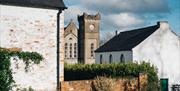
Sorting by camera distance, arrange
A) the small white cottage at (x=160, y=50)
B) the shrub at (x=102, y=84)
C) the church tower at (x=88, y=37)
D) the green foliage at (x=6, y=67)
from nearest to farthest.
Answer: the green foliage at (x=6, y=67) → the shrub at (x=102, y=84) → the small white cottage at (x=160, y=50) → the church tower at (x=88, y=37)

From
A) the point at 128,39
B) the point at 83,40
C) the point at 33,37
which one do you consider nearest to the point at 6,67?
the point at 33,37

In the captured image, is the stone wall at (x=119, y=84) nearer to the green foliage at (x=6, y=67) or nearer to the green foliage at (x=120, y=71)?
the green foliage at (x=120, y=71)

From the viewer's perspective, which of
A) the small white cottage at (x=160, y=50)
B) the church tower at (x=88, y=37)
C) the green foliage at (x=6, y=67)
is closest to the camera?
the green foliage at (x=6, y=67)

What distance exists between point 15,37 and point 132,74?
9229 mm

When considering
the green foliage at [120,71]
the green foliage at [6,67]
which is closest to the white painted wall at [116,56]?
the green foliage at [120,71]

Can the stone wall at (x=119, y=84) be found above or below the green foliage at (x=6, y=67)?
below

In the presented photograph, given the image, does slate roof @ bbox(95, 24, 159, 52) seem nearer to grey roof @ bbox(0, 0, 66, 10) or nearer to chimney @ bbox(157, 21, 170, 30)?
chimney @ bbox(157, 21, 170, 30)

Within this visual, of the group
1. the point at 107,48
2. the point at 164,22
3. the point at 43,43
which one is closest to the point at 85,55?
the point at 107,48

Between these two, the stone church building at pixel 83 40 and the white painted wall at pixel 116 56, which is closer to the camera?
the white painted wall at pixel 116 56

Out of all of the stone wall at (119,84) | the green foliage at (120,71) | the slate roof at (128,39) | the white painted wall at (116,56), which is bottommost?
the stone wall at (119,84)

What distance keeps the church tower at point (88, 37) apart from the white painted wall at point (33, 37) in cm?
4689

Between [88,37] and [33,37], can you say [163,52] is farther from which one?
[88,37]

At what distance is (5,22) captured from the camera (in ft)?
65.2

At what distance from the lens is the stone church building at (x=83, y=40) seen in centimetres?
6850
